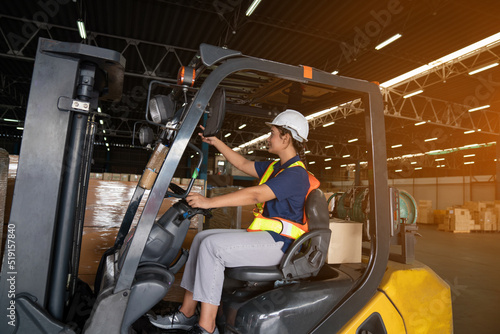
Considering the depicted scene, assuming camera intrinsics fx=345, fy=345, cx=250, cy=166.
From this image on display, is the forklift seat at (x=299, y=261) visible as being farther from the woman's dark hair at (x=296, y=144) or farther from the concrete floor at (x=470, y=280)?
the concrete floor at (x=470, y=280)

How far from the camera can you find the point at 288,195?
2266mm

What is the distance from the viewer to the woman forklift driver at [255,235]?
2090 mm

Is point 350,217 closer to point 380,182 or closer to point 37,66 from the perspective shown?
point 380,182

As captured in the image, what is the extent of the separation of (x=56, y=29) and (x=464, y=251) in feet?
47.0

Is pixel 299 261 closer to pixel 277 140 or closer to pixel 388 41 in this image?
pixel 277 140

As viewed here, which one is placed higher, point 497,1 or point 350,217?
point 497,1

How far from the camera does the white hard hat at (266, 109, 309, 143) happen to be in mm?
2443

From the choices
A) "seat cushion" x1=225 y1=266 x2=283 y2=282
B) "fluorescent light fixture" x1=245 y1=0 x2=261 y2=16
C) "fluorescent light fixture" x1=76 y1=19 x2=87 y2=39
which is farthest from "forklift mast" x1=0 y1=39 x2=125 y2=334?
"fluorescent light fixture" x1=76 y1=19 x2=87 y2=39

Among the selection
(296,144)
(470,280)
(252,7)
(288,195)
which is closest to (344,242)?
(288,195)

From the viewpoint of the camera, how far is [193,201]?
7.02 feet

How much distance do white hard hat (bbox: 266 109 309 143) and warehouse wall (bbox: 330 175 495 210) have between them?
83.0 feet

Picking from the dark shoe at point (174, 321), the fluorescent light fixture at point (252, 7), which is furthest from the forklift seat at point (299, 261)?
the fluorescent light fixture at point (252, 7)

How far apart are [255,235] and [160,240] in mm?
607

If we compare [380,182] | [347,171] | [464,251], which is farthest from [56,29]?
[347,171]
